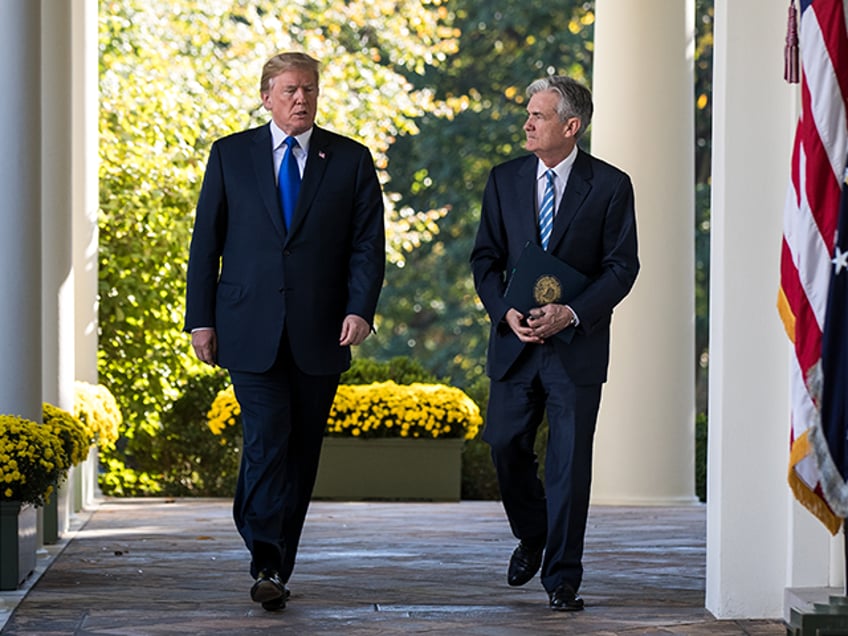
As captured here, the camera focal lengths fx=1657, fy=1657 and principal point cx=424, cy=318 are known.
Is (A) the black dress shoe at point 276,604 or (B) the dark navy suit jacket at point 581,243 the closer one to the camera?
(A) the black dress shoe at point 276,604

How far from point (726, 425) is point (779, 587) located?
0.66m

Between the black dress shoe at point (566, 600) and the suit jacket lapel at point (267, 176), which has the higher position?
the suit jacket lapel at point (267, 176)

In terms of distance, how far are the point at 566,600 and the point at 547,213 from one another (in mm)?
1563

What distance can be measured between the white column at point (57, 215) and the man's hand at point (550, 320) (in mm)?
3095

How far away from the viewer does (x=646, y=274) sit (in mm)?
12516

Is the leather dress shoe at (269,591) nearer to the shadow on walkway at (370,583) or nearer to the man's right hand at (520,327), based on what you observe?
the shadow on walkway at (370,583)

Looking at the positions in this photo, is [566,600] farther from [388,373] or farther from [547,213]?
[388,373]

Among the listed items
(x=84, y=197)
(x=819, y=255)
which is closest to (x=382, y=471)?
(x=84, y=197)

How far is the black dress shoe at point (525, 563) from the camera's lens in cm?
701

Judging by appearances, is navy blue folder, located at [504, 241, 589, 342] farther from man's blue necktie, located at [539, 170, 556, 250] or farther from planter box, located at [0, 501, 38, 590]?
planter box, located at [0, 501, 38, 590]

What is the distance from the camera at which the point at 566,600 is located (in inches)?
258

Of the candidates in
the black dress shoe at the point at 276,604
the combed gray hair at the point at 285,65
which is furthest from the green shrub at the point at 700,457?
the combed gray hair at the point at 285,65

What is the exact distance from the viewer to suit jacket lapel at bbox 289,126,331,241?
6637mm

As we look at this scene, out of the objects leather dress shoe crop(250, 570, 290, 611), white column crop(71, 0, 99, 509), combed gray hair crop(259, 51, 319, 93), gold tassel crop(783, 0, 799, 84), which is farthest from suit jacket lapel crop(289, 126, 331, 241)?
white column crop(71, 0, 99, 509)
